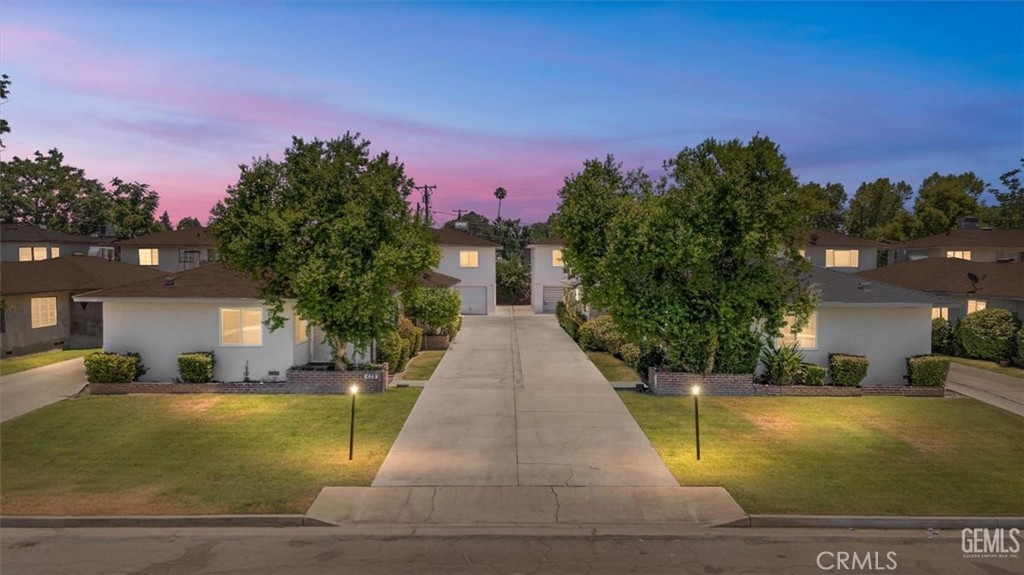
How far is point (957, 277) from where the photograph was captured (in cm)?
2838

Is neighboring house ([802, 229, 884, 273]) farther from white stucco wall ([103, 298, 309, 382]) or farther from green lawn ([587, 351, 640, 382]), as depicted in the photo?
white stucco wall ([103, 298, 309, 382])

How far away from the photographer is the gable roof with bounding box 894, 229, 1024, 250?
41094mm

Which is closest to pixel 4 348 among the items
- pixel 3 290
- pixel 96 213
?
pixel 3 290

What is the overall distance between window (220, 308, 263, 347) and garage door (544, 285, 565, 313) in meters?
27.2

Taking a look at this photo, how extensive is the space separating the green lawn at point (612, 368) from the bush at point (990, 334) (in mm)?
13922

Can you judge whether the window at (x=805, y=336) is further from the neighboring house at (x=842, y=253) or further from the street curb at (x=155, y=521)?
the neighboring house at (x=842, y=253)

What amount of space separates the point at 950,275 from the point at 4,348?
40.1m

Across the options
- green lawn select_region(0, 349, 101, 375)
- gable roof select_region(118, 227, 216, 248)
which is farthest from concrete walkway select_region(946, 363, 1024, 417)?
gable roof select_region(118, 227, 216, 248)

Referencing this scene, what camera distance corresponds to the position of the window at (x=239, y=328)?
1850 centimetres

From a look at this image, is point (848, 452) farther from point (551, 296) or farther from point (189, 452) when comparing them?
point (551, 296)

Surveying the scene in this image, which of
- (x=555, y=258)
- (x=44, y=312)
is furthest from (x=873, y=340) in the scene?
(x=44, y=312)

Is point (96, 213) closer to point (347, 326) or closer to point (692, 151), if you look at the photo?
point (347, 326)

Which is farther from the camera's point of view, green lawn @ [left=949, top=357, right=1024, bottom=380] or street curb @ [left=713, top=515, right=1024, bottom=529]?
green lawn @ [left=949, top=357, right=1024, bottom=380]

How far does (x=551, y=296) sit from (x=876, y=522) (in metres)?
35.4
